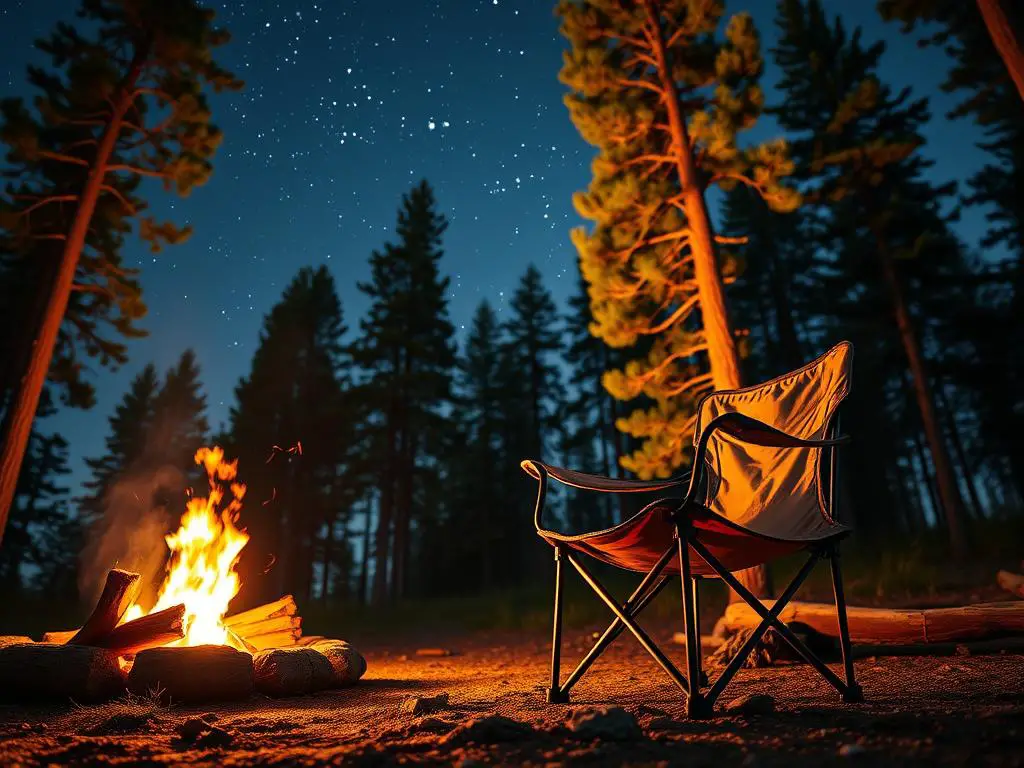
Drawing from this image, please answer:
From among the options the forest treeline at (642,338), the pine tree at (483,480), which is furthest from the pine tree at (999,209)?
the pine tree at (483,480)

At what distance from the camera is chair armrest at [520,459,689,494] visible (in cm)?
260

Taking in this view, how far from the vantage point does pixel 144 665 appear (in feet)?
9.17

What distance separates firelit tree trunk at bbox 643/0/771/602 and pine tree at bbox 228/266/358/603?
1220cm

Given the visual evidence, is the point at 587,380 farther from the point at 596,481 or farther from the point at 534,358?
the point at 596,481

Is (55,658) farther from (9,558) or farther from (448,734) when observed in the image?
(9,558)

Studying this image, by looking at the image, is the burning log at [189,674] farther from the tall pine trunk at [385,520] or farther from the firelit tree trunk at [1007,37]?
the tall pine trunk at [385,520]

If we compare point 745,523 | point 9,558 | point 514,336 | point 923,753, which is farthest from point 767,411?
point 9,558

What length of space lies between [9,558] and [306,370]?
40.3 feet

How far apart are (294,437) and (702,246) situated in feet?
51.1

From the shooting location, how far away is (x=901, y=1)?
5.95 meters

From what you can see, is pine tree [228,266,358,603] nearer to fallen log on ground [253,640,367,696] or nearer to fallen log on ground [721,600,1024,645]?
fallen log on ground [253,640,367,696]

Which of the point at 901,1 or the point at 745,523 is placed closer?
the point at 745,523

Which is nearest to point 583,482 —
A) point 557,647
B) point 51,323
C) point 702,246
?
point 557,647

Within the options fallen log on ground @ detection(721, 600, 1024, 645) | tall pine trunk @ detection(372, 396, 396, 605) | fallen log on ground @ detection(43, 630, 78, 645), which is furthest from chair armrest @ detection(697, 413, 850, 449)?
tall pine trunk @ detection(372, 396, 396, 605)
